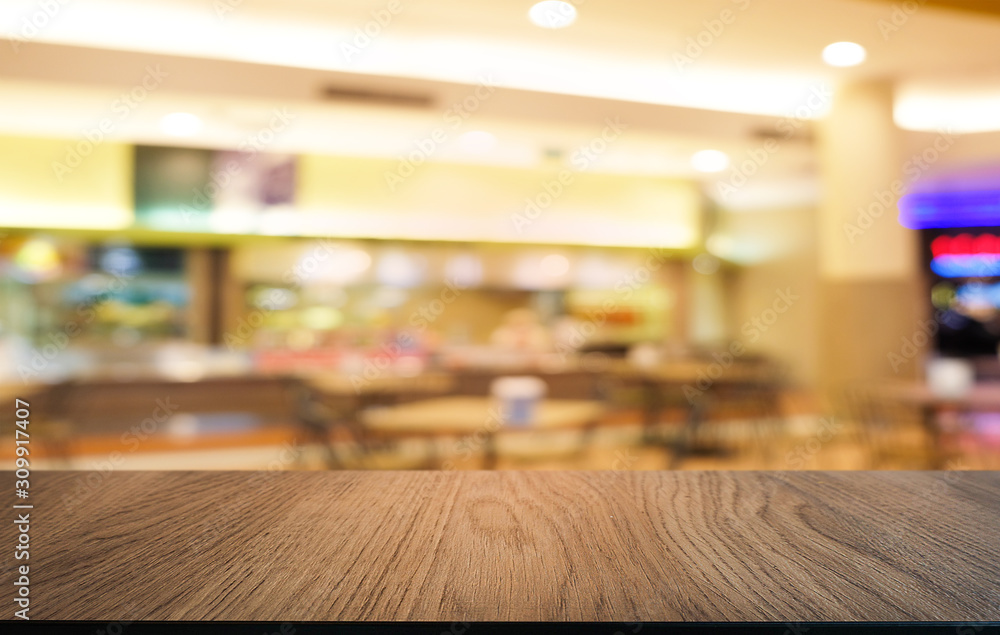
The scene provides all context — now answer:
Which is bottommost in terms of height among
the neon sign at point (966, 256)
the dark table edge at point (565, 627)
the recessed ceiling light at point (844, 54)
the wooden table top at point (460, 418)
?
the wooden table top at point (460, 418)

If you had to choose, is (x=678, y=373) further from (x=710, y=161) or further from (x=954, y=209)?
(x=954, y=209)

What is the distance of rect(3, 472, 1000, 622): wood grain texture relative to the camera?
1.80ft

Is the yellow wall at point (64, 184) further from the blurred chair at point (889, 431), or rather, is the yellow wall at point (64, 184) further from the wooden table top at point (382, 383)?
the blurred chair at point (889, 431)

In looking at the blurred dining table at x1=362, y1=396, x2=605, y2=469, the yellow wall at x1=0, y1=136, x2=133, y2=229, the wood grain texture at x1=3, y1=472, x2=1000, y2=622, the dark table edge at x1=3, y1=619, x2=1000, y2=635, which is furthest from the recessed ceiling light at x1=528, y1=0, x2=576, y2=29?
the yellow wall at x1=0, y1=136, x2=133, y2=229

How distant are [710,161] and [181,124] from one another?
558 centimetres

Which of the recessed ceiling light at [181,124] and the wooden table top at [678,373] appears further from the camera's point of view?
the recessed ceiling light at [181,124]

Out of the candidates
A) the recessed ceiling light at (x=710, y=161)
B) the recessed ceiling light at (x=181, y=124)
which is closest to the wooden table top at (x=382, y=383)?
the recessed ceiling light at (x=181, y=124)

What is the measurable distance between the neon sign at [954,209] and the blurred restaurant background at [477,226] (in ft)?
0.13

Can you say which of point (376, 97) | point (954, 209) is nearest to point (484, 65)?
point (376, 97)

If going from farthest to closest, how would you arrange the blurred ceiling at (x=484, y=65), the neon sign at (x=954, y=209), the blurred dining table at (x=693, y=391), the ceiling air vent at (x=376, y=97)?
1. the neon sign at (x=954, y=209)
2. the blurred dining table at (x=693, y=391)
3. the ceiling air vent at (x=376, y=97)
4. the blurred ceiling at (x=484, y=65)

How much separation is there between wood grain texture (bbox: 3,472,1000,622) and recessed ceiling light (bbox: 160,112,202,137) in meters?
5.61

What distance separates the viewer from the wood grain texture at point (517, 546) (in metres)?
0.55

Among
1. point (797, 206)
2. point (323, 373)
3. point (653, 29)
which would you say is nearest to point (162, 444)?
point (323, 373)

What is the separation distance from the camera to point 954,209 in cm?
867
